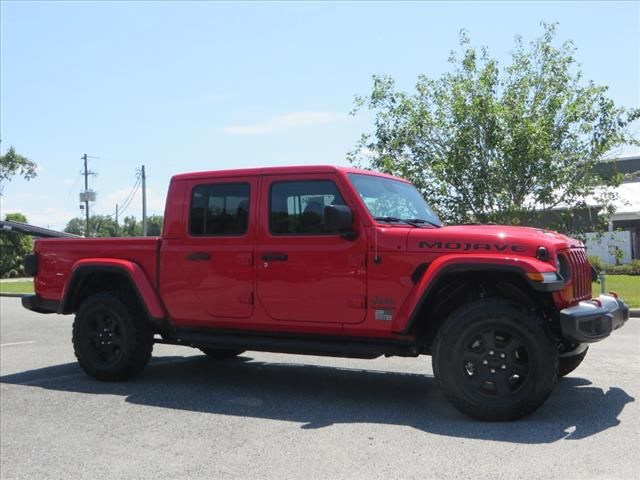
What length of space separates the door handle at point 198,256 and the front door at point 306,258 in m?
0.57

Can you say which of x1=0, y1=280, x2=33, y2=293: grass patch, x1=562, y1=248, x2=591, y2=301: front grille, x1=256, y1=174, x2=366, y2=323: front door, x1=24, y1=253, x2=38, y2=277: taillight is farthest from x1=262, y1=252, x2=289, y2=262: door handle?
x1=0, y1=280, x2=33, y2=293: grass patch

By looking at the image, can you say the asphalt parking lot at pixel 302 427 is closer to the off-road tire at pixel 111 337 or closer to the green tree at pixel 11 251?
the off-road tire at pixel 111 337

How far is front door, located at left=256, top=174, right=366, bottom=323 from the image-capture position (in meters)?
5.64

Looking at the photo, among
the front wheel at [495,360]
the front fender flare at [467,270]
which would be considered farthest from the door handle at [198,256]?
the front wheel at [495,360]

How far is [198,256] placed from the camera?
21.1 feet

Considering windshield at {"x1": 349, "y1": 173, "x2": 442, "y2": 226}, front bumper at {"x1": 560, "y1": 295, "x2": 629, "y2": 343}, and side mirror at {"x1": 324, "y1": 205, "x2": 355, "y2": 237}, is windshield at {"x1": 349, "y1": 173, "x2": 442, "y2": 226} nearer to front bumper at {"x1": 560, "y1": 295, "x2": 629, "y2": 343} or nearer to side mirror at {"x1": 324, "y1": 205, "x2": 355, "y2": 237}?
side mirror at {"x1": 324, "y1": 205, "x2": 355, "y2": 237}

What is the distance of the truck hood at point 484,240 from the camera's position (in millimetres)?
5047

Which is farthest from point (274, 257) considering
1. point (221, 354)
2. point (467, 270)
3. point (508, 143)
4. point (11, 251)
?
point (11, 251)

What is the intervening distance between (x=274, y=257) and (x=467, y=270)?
69.1 inches

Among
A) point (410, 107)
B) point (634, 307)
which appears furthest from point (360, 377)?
point (410, 107)

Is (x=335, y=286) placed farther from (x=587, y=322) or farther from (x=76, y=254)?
(x=76, y=254)

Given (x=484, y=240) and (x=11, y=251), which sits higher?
(x=484, y=240)

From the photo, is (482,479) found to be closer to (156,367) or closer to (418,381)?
(418,381)

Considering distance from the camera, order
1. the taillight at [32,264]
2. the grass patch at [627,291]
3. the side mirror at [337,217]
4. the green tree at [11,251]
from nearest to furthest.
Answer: the side mirror at [337,217] < the taillight at [32,264] < the grass patch at [627,291] < the green tree at [11,251]
